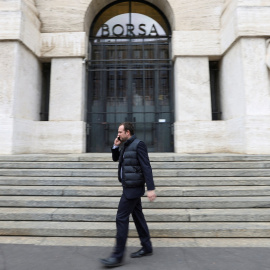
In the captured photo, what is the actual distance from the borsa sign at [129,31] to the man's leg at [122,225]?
26.3ft

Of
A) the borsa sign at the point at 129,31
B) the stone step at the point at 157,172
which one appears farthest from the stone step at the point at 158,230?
the borsa sign at the point at 129,31

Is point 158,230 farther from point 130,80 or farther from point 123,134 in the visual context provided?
point 130,80

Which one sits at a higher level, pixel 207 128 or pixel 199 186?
pixel 207 128

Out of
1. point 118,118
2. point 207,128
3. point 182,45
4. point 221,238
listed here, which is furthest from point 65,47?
point 221,238

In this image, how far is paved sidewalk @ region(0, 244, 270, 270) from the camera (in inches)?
107

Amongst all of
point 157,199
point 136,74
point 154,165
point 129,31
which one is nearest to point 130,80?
point 136,74

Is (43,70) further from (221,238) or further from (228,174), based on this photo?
(221,238)

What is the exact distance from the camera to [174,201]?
4332 millimetres

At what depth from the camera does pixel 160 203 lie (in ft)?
14.2

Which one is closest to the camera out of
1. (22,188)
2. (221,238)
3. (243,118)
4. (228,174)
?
(221,238)

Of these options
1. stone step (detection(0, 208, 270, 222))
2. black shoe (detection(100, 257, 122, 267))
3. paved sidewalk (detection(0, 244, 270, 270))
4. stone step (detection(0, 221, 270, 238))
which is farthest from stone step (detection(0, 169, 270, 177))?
black shoe (detection(100, 257, 122, 267))

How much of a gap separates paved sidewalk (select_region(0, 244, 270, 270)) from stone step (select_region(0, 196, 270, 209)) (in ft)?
3.58

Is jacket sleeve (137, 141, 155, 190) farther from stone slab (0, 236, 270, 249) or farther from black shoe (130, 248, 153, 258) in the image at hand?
stone slab (0, 236, 270, 249)

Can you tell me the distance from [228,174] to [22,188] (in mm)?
4637
